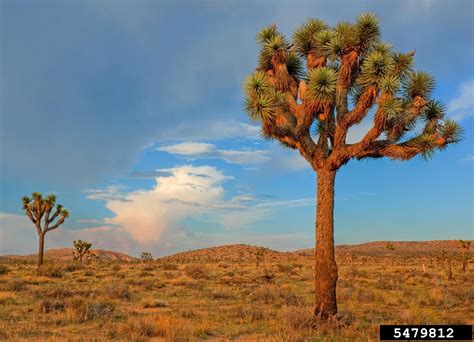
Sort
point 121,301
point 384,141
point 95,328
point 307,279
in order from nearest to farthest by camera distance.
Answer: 1. point 95,328
2. point 384,141
3. point 121,301
4. point 307,279

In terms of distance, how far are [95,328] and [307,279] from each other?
1759cm

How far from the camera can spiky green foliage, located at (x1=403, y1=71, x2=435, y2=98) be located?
1185 centimetres

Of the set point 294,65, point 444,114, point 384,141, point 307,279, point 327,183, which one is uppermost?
point 294,65

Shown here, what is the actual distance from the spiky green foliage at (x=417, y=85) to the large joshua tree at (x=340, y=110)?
0.09 ft

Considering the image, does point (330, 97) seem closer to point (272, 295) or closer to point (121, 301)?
point (272, 295)

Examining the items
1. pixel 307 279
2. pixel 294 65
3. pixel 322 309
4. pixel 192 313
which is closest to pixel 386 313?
pixel 322 309

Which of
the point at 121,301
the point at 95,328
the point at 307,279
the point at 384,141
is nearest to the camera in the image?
the point at 95,328

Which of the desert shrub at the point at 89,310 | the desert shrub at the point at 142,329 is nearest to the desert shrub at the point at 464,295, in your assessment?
the desert shrub at the point at 142,329

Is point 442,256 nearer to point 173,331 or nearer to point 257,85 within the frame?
point 257,85

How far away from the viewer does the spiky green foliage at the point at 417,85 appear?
11.9 metres

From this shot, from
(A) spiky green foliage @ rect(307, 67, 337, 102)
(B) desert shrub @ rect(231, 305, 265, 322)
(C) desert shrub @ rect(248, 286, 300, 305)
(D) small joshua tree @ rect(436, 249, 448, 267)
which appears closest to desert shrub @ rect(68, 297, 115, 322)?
(B) desert shrub @ rect(231, 305, 265, 322)

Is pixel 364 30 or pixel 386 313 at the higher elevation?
pixel 364 30

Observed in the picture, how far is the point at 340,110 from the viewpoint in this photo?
11797mm

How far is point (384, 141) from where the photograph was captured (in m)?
11.8
